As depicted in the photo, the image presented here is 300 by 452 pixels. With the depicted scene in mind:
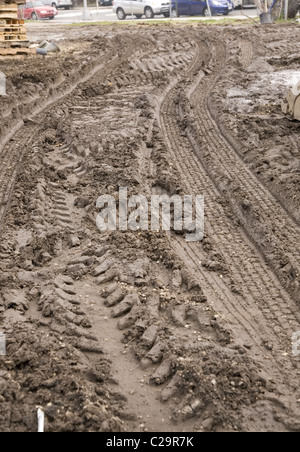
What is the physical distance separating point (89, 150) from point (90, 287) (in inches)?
182

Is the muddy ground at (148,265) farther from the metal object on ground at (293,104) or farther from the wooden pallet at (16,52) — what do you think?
the wooden pallet at (16,52)

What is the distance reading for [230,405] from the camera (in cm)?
496

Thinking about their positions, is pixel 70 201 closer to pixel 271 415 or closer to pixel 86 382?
pixel 86 382

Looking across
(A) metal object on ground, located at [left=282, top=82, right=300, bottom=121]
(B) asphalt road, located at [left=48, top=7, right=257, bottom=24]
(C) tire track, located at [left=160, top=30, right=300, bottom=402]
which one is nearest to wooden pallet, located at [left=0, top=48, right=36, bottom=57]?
(A) metal object on ground, located at [left=282, top=82, right=300, bottom=121]

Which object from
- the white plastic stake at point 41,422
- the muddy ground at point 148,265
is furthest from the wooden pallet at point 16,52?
the white plastic stake at point 41,422

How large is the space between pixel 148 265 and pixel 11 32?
13.5m

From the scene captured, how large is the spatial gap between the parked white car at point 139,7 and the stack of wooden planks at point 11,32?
1391 cm

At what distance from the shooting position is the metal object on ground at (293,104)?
39.9 feet

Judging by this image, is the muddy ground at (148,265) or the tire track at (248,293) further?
the tire track at (248,293)

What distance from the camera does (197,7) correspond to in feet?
103

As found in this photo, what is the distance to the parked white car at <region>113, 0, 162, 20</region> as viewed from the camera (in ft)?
104

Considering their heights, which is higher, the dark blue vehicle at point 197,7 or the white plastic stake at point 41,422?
the dark blue vehicle at point 197,7
